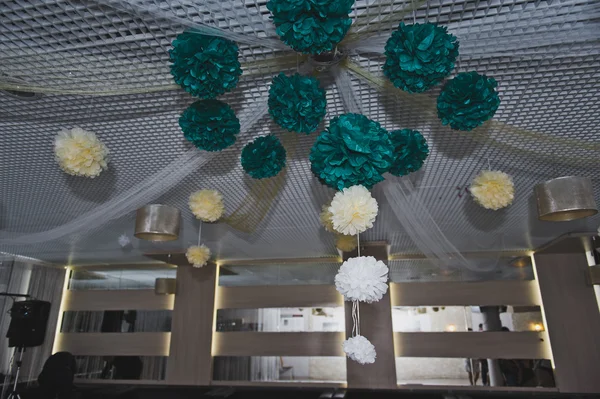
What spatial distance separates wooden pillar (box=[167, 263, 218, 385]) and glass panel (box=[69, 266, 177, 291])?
1.65ft

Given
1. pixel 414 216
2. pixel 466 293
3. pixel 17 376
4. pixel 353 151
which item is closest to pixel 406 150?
pixel 353 151

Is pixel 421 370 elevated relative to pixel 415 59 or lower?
lower

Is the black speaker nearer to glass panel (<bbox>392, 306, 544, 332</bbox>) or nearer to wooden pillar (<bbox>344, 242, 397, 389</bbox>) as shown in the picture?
wooden pillar (<bbox>344, 242, 397, 389</bbox>)

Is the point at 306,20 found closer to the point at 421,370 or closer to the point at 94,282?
the point at 421,370

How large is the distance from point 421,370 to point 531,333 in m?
1.44

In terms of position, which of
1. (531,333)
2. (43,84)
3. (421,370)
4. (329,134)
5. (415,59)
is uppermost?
(43,84)

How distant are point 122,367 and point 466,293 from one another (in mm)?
4854

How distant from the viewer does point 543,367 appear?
4.68m

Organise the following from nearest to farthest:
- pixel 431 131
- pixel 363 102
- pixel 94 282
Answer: pixel 363 102
pixel 431 131
pixel 94 282

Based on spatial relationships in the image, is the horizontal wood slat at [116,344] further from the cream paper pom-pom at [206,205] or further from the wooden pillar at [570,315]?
the wooden pillar at [570,315]

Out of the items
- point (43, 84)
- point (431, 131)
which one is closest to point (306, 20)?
point (43, 84)

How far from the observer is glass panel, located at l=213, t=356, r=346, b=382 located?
5473 mm

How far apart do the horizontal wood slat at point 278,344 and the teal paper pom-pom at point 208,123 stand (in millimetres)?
4328

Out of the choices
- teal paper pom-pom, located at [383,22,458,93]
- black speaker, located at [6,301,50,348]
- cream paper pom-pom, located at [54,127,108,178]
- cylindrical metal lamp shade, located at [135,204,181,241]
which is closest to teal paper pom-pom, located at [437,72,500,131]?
teal paper pom-pom, located at [383,22,458,93]
